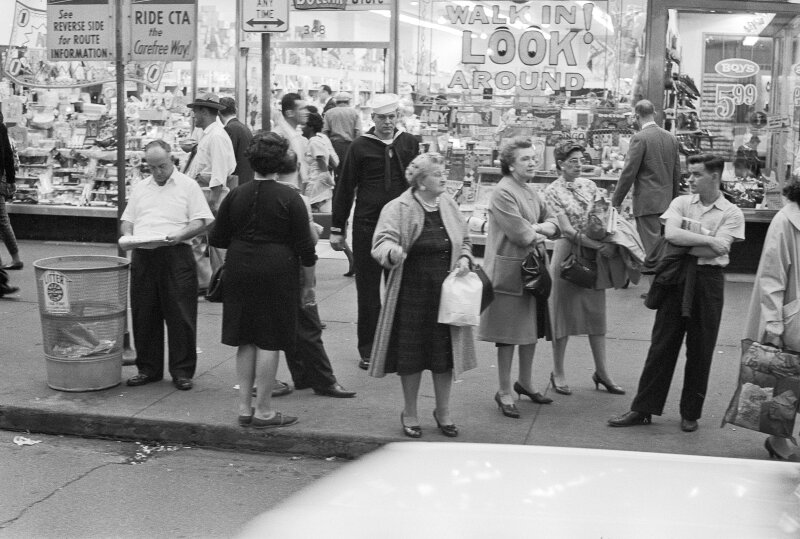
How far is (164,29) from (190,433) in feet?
10.4

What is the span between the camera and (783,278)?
19.9 feet

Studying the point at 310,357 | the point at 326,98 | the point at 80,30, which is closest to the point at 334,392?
the point at 310,357

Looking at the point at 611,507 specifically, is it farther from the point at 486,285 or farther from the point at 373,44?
the point at 373,44

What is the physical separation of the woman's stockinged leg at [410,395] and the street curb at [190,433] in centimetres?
21

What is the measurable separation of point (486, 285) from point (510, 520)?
3.97m

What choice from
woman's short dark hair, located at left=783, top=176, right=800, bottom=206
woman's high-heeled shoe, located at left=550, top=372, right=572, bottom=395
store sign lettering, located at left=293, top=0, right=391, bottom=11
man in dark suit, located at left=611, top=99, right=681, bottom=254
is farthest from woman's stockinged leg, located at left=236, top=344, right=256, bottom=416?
store sign lettering, located at left=293, top=0, right=391, bottom=11

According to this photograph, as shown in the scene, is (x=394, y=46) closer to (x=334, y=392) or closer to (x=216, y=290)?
(x=334, y=392)

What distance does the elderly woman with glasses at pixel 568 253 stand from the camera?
7363 mm

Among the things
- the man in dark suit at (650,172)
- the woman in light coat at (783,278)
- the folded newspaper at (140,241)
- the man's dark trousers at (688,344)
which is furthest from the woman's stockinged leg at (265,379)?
the man in dark suit at (650,172)

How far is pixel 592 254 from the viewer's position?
7387mm

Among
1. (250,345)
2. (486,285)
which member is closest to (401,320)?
(486,285)

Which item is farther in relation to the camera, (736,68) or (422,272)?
(736,68)

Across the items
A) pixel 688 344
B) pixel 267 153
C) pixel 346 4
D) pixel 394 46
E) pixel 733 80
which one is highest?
pixel 346 4

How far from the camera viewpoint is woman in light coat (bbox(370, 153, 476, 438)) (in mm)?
6469
